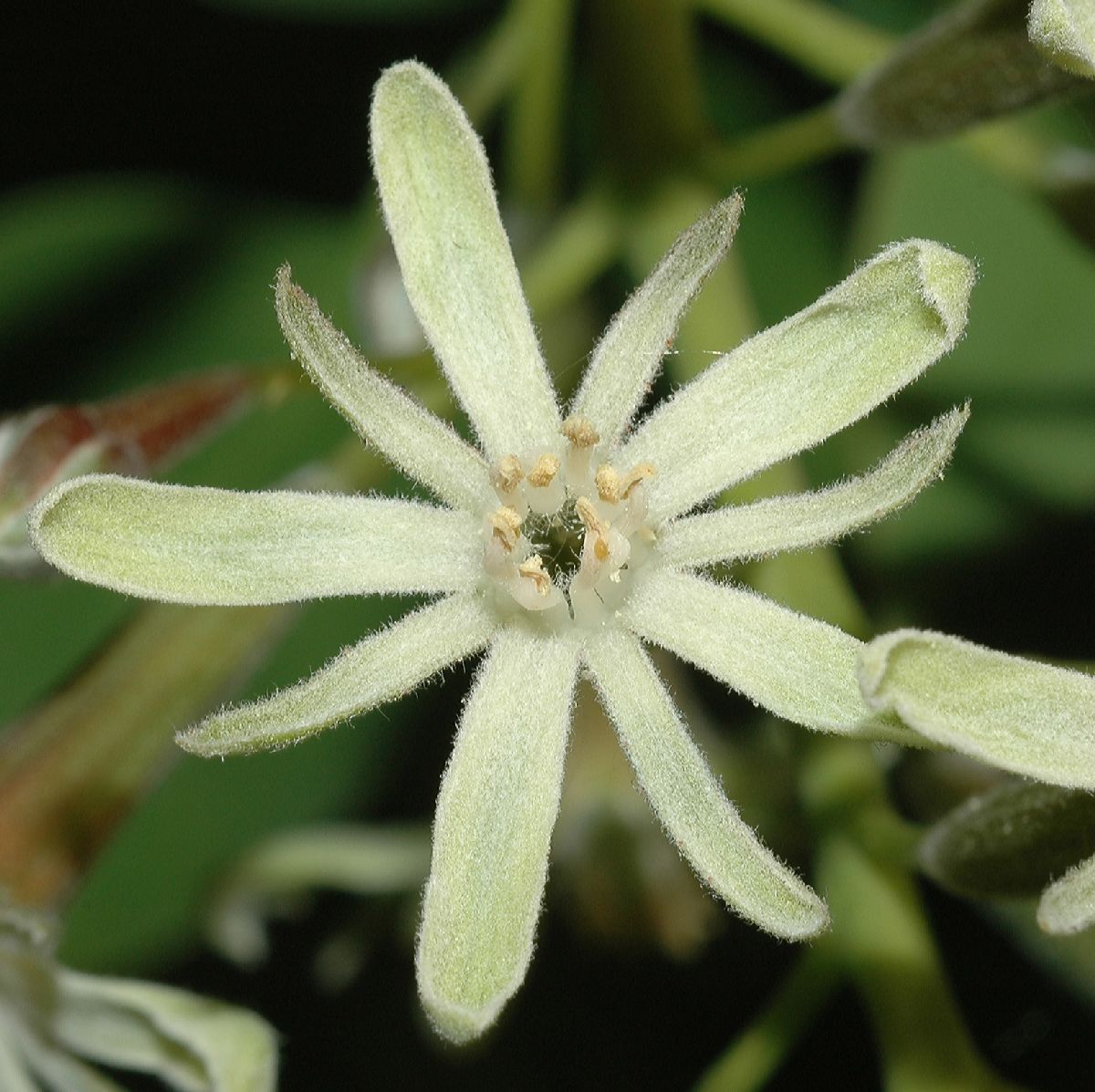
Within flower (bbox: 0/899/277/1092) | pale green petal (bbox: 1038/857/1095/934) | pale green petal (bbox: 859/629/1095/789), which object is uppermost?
pale green petal (bbox: 859/629/1095/789)

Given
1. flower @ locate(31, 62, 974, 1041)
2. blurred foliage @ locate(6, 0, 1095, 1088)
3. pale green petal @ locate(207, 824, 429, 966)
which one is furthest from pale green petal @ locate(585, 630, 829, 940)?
pale green petal @ locate(207, 824, 429, 966)

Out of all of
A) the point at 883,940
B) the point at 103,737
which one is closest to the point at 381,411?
the point at 103,737

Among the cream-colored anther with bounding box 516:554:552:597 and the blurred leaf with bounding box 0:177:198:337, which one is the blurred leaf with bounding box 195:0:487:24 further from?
the cream-colored anther with bounding box 516:554:552:597

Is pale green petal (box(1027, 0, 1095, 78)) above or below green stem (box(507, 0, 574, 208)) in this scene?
below

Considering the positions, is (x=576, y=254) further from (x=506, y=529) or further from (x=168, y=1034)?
(x=168, y=1034)

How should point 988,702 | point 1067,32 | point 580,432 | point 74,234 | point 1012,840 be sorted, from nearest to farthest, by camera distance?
point 988,702 < point 1067,32 < point 1012,840 < point 580,432 < point 74,234

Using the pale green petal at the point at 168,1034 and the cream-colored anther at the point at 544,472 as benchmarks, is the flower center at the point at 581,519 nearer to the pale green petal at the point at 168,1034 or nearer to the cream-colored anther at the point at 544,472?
the cream-colored anther at the point at 544,472

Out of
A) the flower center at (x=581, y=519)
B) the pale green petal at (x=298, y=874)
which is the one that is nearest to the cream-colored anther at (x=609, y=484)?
the flower center at (x=581, y=519)

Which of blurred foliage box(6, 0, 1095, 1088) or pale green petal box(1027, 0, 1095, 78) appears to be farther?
blurred foliage box(6, 0, 1095, 1088)
